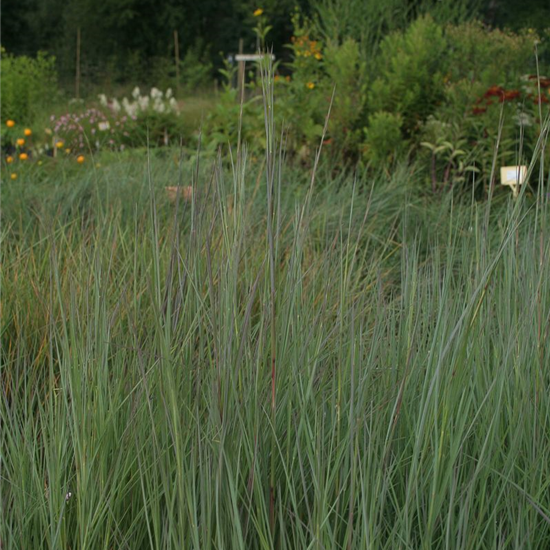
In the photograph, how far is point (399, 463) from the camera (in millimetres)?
1228

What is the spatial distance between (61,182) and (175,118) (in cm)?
386

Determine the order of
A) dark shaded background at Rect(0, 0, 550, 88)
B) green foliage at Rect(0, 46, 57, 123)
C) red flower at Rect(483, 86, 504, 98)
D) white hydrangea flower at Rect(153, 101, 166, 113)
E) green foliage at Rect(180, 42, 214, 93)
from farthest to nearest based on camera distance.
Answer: dark shaded background at Rect(0, 0, 550, 88) → green foliage at Rect(180, 42, 214, 93) → green foliage at Rect(0, 46, 57, 123) → white hydrangea flower at Rect(153, 101, 166, 113) → red flower at Rect(483, 86, 504, 98)

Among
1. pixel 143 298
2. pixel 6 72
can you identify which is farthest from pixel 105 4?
pixel 143 298

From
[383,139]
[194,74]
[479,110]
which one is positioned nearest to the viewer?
[479,110]


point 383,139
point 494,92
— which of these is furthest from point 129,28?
point 494,92

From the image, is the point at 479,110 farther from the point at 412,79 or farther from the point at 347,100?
the point at 347,100

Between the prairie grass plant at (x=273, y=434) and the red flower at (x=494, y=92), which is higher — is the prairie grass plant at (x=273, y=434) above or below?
below

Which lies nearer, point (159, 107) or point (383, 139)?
point (383, 139)

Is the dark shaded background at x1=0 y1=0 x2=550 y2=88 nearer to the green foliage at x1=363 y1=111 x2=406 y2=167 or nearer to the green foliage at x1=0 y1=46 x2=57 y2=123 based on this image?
the green foliage at x1=0 y1=46 x2=57 y2=123

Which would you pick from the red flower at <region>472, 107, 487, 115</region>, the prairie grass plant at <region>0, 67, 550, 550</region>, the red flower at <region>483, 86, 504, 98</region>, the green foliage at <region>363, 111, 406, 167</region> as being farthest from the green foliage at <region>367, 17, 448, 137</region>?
the prairie grass plant at <region>0, 67, 550, 550</region>

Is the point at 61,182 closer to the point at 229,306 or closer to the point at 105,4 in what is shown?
the point at 229,306

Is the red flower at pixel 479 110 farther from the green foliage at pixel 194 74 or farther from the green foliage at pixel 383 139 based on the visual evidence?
the green foliage at pixel 194 74

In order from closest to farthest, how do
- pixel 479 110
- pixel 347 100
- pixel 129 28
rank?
pixel 479 110
pixel 347 100
pixel 129 28

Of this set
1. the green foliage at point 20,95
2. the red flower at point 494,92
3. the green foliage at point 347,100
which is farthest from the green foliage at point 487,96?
the green foliage at point 20,95
